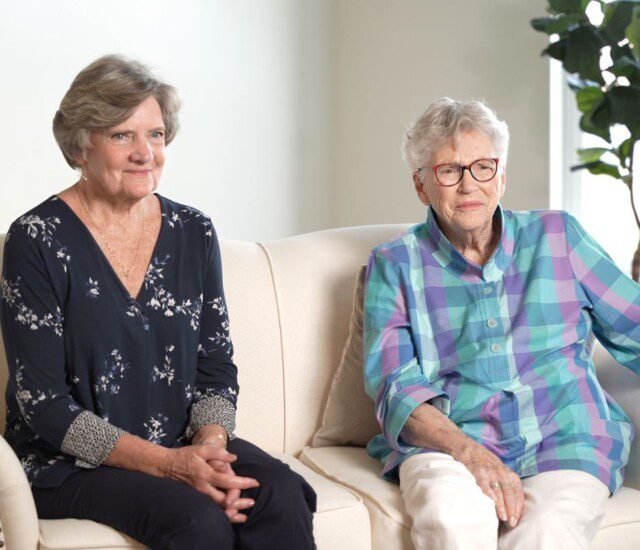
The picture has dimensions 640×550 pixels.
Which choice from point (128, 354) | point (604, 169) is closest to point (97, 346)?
point (128, 354)

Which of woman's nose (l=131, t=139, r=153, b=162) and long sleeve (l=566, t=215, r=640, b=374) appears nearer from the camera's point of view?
woman's nose (l=131, t=139, r=153, b=162)

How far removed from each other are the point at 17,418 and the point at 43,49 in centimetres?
167

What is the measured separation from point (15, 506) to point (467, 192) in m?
1.09

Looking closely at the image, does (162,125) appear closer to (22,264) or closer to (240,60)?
(22,264)

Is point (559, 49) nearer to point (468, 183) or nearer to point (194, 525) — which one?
point (468, 183)

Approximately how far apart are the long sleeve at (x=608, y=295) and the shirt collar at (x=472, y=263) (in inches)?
5.2

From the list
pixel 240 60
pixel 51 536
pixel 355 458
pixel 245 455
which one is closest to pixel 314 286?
pixel 355 458

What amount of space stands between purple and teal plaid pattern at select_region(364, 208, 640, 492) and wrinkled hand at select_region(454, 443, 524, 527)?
0.09 metres

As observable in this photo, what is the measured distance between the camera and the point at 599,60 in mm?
3486

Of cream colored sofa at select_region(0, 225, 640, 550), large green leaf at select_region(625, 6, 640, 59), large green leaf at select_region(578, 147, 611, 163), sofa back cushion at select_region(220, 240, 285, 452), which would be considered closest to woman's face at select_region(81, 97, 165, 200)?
cream colored sofa at select_region(0, 225, 640, 550)

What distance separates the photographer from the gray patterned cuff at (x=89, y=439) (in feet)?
5.72

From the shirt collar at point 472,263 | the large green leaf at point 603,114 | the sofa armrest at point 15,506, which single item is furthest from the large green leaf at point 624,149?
the sofa armrest at point 15,506

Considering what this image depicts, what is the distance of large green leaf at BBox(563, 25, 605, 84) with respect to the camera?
136 inches

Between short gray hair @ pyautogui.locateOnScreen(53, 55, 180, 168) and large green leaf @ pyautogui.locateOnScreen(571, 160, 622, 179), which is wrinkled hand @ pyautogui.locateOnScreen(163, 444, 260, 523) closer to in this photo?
short gray hair @ pyautogui.locateOnScreen(53, 55, 180, 168)
